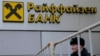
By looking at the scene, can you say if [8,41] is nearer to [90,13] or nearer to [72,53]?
[90,13]

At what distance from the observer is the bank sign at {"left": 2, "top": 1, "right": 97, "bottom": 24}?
8.51 meters

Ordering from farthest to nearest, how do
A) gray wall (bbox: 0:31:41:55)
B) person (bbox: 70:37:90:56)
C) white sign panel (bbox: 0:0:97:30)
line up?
1. white sign panel (bbox: 0:0:97:30)
2. gray wall (bbox: 0:31:41:55)
3. person (bbox: 70:37:90:56)

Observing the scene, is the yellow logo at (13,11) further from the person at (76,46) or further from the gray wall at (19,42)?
the person at (76,46)

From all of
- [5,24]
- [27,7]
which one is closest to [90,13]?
[27,7]

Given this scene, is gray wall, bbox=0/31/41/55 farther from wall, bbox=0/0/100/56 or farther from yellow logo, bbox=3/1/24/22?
yellow logo, bbox=3/1/24/22

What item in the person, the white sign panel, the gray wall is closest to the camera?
the person

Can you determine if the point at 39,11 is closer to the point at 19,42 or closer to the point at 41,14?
the point at 41,14

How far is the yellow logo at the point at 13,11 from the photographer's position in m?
8.47

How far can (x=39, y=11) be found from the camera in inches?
346

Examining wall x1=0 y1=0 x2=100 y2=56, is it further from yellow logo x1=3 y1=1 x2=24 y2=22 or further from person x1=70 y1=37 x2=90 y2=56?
person x1=70 y1=37 x2=90 y2=56

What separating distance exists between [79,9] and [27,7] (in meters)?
1.54

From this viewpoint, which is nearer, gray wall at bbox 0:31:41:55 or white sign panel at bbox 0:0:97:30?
gray wall at bbox 0:31:41:55

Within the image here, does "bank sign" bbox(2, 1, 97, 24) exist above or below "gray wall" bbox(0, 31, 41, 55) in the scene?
above

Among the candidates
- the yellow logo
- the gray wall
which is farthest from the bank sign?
the gray wall
